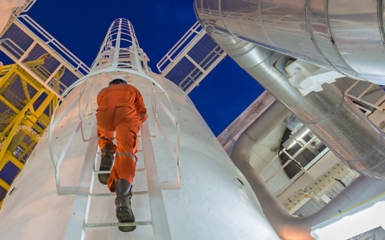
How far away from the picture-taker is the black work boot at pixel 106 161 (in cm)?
289

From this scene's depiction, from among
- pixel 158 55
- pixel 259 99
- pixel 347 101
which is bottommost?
pixel 158 55

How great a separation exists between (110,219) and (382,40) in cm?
196

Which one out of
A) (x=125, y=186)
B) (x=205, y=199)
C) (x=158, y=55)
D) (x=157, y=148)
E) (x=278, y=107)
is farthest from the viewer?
(x=158, y=55)

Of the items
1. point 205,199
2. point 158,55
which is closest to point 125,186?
point 205,199

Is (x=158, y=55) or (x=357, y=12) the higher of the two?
(x=357, y=12)

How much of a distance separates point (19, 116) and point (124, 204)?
323 inches

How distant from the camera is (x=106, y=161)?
9.91ft

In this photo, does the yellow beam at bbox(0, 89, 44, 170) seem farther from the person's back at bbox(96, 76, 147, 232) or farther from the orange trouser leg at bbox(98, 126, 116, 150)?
the orange trouser leg at bbox(98, 126, 116, 150)

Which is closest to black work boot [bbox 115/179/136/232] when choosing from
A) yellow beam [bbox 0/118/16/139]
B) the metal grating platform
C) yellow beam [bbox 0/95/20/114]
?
the metal grating platform

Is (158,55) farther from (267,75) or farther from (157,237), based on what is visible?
(157,237)

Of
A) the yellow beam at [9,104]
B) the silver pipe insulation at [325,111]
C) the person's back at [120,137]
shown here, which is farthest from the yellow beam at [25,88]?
the person's back at [120,137]

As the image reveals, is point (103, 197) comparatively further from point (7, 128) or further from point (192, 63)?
point (7, 128)

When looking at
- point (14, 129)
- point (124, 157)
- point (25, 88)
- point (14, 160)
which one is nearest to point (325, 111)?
point (124, 157)

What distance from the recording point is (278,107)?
9797 mm
